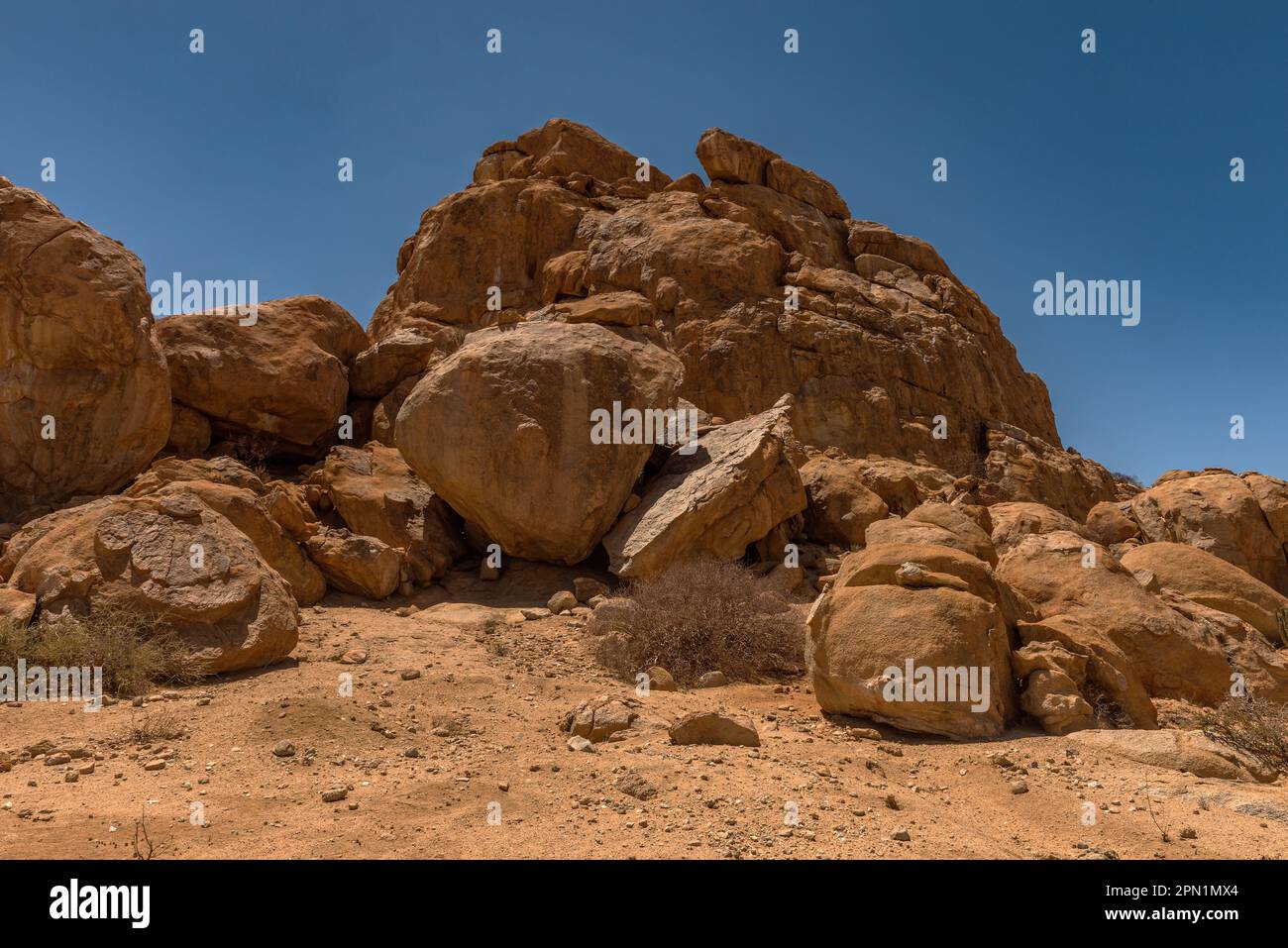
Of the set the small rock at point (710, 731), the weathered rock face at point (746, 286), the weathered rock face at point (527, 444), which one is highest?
the weathered rock face at point (746, 286)

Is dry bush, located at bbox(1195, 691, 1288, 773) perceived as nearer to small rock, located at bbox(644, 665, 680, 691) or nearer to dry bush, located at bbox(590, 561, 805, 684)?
dry bush, located at bbox(590, 561, 805, 684)

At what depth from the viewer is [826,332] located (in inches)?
777

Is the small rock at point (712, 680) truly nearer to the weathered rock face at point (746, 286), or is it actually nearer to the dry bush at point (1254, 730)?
the dry bush at point (1254, 730)

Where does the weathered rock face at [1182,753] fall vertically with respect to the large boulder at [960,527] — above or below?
below

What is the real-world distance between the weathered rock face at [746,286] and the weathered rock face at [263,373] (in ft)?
17.3

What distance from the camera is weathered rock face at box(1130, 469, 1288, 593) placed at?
41.8 feet

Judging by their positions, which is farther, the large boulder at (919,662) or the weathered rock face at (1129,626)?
the weathered rock face at (1129,626)

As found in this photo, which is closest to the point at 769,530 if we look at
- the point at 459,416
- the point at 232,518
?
the point at 459,416

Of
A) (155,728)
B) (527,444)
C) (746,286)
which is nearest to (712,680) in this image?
(155,728)

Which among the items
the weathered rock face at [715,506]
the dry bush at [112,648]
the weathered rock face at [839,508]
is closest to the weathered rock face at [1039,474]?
the weathered rock face at [839,508]

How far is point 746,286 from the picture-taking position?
19656mm

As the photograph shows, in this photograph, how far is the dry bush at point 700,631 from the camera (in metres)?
7.43

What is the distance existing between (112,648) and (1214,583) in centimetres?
955

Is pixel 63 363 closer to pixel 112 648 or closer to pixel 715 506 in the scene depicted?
pixel 112 648
